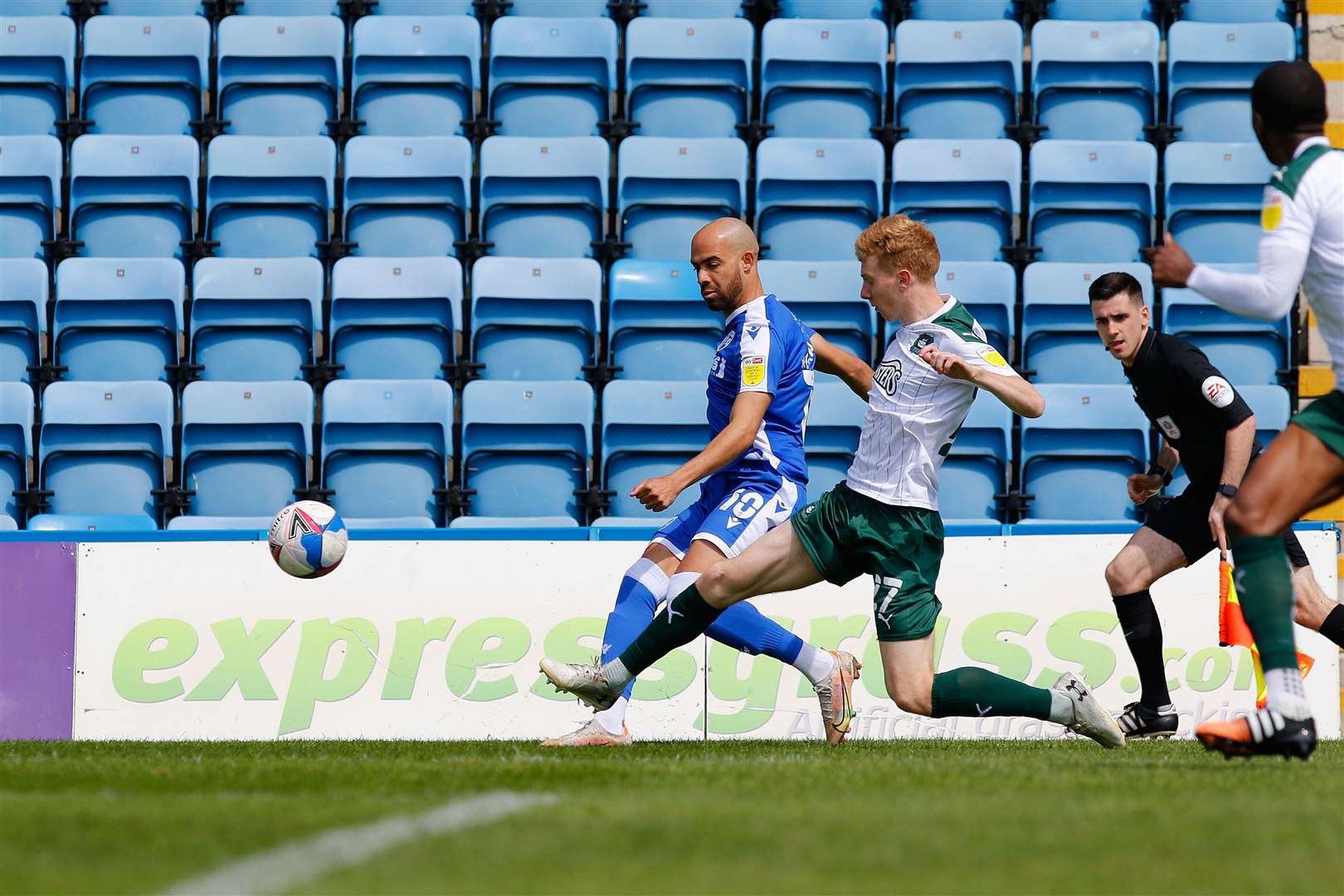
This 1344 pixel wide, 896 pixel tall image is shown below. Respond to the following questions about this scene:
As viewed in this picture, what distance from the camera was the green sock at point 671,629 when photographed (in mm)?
5840

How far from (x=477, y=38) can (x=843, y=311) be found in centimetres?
370

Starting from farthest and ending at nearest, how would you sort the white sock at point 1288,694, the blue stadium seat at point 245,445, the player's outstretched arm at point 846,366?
the blue stadium seat at point 245,445
the player's outstretched arm at point 846,366
the white sock at point 1288,694

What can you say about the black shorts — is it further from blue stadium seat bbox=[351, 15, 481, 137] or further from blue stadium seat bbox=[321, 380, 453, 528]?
blue stadium seat bbox=[351, 15, 481, 137]

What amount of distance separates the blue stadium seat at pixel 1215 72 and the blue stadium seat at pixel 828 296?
326 cm

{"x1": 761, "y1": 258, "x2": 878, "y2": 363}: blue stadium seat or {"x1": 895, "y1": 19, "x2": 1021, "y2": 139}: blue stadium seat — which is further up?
{"x1": 895, "y1": 19, "x2": 1021, "y2": 139}: blue stadium seat

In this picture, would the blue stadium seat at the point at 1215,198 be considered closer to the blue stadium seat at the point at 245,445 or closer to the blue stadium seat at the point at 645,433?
the blue stadium seat at the point at 645,433

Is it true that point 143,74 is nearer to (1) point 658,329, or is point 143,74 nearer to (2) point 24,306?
(2) point 24,306

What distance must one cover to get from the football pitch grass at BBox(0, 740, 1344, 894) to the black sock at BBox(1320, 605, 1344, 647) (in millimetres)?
1548

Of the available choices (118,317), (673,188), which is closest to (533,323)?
(673,188)

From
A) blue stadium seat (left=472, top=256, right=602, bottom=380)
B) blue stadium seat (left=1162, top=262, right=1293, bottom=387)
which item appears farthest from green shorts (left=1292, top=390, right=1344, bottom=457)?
blue stadium seat (left=472, top=256, right=602, bottom=380)

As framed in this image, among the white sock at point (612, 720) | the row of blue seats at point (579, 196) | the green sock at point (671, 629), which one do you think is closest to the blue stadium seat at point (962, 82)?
the row of blue seats at point (579, 196)

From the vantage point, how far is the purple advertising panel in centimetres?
861

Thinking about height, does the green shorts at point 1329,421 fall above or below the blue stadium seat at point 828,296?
below

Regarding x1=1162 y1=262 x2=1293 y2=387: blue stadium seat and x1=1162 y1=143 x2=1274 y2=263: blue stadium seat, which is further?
x1=1162 y1=143 x2=1274 y2=263: blue stadium seat
